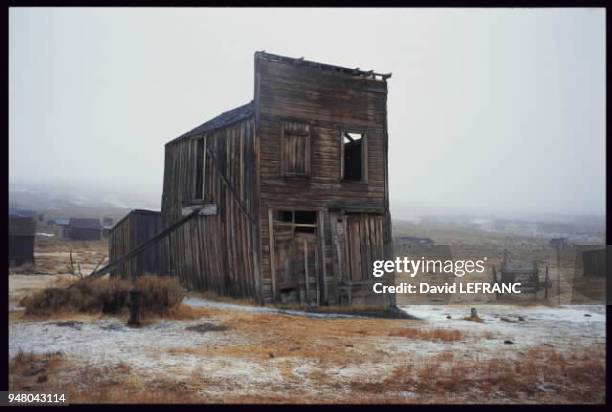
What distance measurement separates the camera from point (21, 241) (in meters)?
16.4

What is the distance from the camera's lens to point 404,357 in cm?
946

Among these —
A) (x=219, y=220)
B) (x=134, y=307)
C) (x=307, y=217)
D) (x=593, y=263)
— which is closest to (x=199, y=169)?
(x=219, y=220)

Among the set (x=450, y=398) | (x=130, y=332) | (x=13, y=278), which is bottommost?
(x=450, y=398)

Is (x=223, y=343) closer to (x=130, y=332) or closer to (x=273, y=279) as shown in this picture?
(x=130, y=332)

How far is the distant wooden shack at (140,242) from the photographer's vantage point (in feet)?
60.1

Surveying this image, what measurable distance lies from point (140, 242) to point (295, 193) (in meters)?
6.47

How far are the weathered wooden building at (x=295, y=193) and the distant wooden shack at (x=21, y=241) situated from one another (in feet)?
15.6

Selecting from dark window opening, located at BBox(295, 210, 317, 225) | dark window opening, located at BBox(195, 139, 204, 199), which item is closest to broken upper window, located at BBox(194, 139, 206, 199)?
dark window opening, located at BBox(195, 139, 204, 199)

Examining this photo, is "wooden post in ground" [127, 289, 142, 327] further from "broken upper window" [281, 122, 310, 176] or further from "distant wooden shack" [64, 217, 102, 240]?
"distant wooden shack" [64, 217, 102, 240]

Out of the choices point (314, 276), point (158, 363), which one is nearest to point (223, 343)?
point (158, 363)

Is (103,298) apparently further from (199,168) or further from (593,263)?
(593,263)

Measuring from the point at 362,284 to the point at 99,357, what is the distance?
8.63 m

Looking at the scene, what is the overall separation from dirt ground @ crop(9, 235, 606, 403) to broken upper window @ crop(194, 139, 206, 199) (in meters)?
5.68

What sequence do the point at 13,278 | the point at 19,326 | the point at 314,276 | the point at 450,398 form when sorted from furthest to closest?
the point at 314,276, the point at 13,278, the point at 19,326, the point at 450,398
